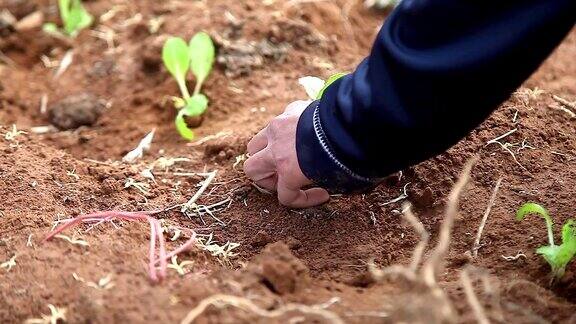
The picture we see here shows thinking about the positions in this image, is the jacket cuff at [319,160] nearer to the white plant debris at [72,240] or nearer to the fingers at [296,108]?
the fingers at [296,108]

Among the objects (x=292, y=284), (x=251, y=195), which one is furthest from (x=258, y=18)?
(x=292, y=284)

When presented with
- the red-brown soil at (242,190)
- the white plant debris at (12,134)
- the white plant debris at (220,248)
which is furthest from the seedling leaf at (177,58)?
the white plant debris at (220,248)

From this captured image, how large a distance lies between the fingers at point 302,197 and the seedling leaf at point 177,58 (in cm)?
72

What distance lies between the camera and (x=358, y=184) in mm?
1665

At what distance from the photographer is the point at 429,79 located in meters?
1.42

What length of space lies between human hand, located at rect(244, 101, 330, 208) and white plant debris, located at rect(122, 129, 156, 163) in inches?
18.6

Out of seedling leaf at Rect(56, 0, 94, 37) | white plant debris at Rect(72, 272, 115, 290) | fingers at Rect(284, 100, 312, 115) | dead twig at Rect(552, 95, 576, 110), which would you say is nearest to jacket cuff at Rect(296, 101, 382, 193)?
fingers at Rect(284, 100, 312, 115)

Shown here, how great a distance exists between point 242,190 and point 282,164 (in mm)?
278

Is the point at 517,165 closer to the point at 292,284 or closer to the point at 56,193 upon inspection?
the point at 292,284

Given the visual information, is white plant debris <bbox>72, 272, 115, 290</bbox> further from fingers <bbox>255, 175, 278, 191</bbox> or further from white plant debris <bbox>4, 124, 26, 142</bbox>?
white plant debris <bbox>4, 124, 26, 142</bbox>

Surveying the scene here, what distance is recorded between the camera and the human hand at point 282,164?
178 cm

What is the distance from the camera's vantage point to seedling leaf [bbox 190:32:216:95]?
8.20 ft

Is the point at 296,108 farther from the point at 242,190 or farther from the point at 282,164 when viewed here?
the point at 242,190

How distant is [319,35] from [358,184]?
47.9 inches
